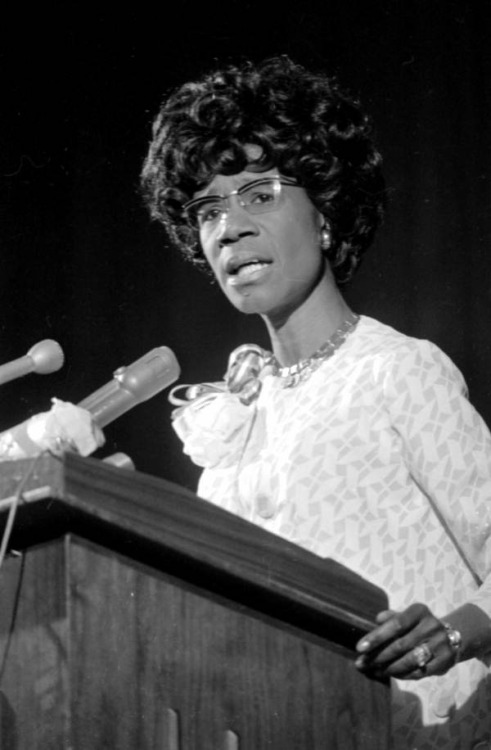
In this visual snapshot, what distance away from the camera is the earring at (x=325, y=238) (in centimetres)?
224

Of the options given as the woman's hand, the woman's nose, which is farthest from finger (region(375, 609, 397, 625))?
the woman's nose

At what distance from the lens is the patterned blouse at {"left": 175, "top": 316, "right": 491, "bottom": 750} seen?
1722 millimetres

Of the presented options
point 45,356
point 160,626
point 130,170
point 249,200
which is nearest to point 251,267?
point 249,200

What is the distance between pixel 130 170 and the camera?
10.9ft

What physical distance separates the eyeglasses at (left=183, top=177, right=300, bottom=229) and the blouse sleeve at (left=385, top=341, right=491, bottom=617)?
42cm

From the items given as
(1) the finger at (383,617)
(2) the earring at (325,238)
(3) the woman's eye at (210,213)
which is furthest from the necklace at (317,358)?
(1) the finger at (383,617)

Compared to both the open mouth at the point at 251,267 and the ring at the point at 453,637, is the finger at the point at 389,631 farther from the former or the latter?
the open mouth at the point at 251,267

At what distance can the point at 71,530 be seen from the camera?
111cm

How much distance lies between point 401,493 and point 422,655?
1.67ft

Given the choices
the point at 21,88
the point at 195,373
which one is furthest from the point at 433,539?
the point at 21,88

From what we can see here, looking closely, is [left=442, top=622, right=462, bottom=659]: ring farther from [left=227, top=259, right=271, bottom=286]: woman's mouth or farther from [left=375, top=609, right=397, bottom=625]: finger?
[left=227, top=259, right=271, bottom=286]: woman's mouth

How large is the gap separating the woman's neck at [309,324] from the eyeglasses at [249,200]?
0.17 meters

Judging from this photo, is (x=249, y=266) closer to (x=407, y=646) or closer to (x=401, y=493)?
(x=401, y=493)

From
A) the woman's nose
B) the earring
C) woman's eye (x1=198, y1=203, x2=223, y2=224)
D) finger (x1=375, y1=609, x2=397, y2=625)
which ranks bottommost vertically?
finger (x1=375, y1=609, x2=397, y2=625)
